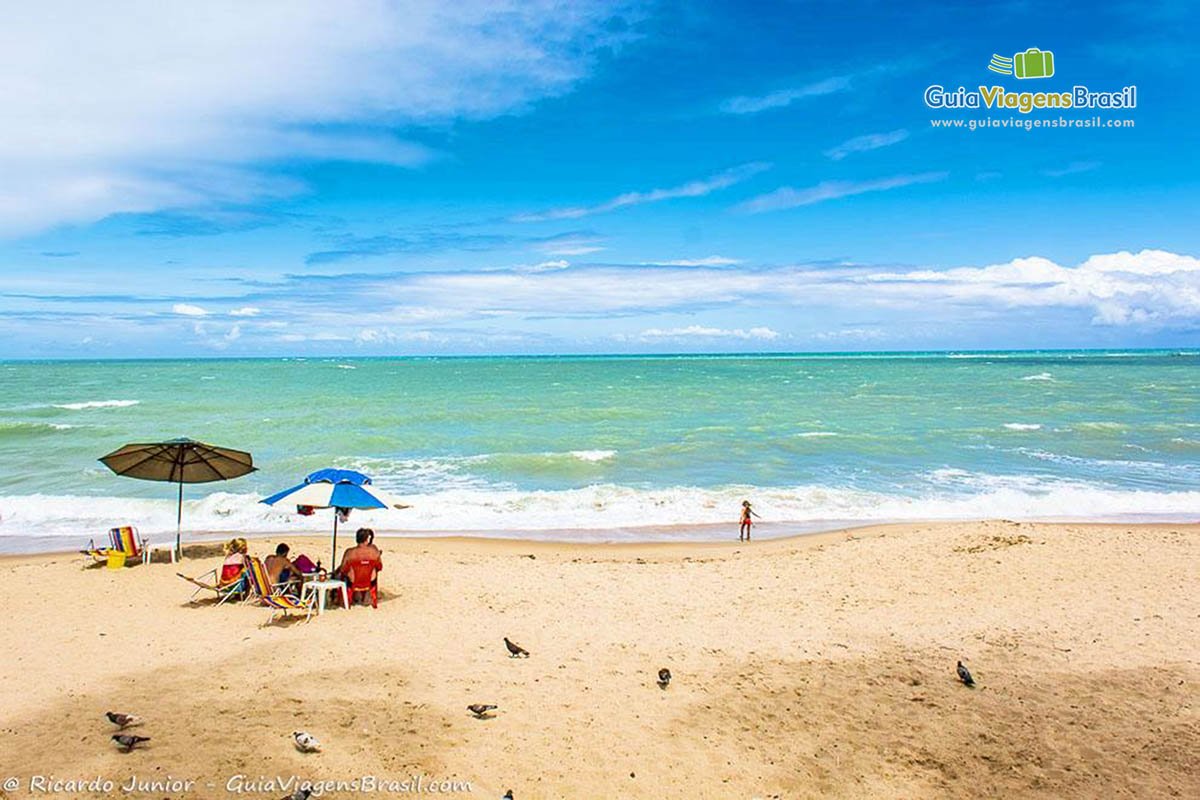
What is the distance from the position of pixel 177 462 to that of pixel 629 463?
588 inches

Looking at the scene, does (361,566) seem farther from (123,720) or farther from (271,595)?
(123,720)

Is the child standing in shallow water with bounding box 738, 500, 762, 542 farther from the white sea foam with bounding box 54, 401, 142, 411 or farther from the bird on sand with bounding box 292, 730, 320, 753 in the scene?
the white sea foam with bounding box 54, 401, 142, 411

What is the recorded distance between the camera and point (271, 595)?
987 centimetres

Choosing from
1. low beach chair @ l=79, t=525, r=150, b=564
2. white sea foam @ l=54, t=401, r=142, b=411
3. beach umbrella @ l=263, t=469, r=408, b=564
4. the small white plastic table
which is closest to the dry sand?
the small white plastic table

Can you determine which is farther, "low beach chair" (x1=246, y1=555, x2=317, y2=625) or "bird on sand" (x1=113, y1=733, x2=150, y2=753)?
"low beach chair" (x1=246, y1=555, x2=317, y2=625)

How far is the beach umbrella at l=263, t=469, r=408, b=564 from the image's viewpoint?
9867 millimetres

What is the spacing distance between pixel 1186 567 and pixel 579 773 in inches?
430

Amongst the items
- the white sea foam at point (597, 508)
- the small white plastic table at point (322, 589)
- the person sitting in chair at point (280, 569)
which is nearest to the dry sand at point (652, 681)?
the small white plastic table at point (322, 589)

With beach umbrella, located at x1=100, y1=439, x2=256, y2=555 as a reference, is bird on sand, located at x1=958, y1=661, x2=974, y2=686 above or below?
below

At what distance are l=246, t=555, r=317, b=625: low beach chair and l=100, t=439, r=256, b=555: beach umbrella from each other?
239 cm

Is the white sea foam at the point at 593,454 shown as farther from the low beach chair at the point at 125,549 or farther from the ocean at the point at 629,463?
the low beach chair at the point at 125,549

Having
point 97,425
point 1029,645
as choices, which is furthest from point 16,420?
point 1029,645

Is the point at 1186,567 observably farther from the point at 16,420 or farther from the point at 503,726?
the point at 16,420

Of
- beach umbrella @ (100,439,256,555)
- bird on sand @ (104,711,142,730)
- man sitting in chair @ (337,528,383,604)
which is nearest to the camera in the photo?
bird on sand @ (104,711,142,730)
